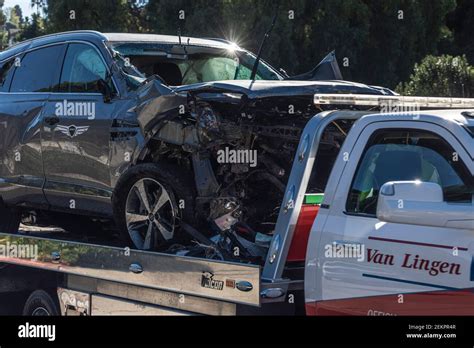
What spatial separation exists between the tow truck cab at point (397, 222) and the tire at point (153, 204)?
1.30 meters

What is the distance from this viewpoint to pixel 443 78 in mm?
13242

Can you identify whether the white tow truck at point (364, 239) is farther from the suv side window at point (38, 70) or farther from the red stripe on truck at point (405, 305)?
the suv side window at point (38, 70)

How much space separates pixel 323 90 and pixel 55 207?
9.76 feet

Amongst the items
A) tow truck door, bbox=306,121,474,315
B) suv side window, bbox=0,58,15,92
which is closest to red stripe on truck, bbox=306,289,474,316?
tow truck door, bbox=306,121,474,315

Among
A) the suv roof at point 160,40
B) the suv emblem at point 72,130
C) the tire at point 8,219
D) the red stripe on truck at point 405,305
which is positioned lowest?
the tire at point 8,219

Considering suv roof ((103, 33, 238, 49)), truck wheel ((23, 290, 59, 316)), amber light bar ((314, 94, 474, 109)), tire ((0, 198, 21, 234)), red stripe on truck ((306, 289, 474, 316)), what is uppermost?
suv roof ((103, 33, 238, 49))

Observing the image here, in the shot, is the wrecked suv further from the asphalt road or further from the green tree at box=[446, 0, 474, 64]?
the green tree at box=[446, 0, 474, 64]

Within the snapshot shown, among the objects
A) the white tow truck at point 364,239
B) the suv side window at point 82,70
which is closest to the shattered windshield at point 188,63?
the suv side window at point 82,70

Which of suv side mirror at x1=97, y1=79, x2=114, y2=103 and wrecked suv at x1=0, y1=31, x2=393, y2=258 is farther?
suv side mirror at x1=97, y1=79, x2=114, y2=103

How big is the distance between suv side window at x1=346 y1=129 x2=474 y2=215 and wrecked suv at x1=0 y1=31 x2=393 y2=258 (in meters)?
0.53

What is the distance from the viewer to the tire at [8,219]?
7355 millimetres

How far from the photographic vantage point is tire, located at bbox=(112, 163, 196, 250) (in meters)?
5.23
